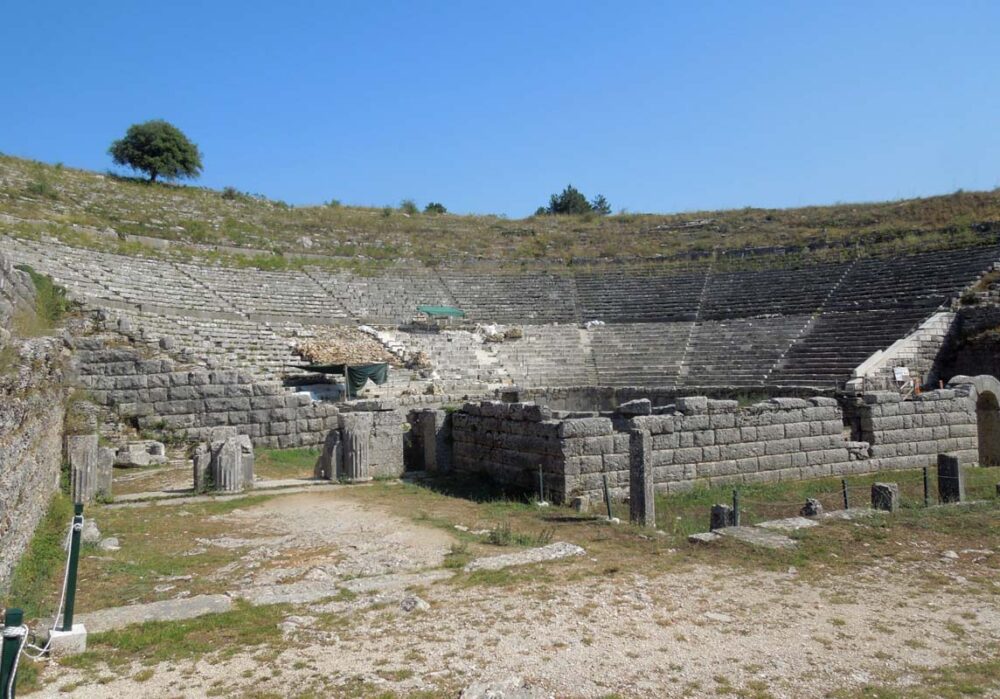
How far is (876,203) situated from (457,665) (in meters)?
47.0

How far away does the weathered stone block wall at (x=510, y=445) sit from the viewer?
10.6 m

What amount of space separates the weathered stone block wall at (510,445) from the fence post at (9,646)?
24.9 ft

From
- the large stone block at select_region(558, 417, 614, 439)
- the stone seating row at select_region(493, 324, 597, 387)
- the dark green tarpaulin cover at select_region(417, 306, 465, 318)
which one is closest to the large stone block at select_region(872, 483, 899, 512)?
the large stone block at select_region(558, 417, 614, 439)

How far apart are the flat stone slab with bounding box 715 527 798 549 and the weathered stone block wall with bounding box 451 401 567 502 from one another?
9.37 feet

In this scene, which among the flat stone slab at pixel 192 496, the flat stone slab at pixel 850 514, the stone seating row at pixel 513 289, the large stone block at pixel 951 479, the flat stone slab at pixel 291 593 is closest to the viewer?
the flat stone slab at pixel 291 593

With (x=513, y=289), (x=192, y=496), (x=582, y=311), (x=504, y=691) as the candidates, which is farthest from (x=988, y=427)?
(x=513, y=289)

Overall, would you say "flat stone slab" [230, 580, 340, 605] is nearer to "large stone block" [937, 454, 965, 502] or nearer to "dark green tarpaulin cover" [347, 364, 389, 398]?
"large stone block" [937, 454, 965, 502]

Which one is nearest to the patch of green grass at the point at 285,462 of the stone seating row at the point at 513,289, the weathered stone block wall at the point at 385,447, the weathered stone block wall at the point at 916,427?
the weathered stone block wall at the point at 385,447

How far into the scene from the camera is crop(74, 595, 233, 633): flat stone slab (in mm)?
5475

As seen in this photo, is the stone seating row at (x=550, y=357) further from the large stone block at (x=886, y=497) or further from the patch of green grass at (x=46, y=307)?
the large stone block at (x=886, y=497)

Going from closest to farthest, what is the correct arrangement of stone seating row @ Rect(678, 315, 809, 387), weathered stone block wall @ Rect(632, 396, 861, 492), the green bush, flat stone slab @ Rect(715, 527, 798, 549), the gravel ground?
the gravel ground, flat stone slab @ Rect(715, 527, 798, 549), weathered stone block wall @ Rect(632, 396, 861, 492), stone seating row @ Rect(678, 315, 809, 387), the green bush

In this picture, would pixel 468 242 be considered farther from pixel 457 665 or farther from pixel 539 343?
pixel 457 665

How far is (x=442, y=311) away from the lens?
109 feet

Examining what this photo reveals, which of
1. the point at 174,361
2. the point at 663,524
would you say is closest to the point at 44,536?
the point at 663,524
